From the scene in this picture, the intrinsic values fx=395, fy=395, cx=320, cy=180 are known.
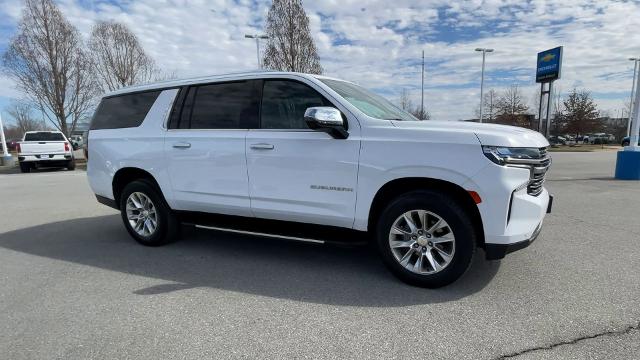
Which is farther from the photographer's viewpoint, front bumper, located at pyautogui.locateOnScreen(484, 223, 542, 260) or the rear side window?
the rear side window

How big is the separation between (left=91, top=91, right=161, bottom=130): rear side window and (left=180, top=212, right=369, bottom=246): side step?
4.58 feet

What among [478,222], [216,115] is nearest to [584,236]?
[478,222]

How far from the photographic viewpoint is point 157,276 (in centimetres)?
394

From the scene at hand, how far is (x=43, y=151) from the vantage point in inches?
637

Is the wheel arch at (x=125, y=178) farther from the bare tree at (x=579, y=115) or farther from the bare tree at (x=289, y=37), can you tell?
the bare tree at (x=579, y=115)

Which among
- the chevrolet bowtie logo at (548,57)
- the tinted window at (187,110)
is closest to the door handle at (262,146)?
the tinted window at (187,110)

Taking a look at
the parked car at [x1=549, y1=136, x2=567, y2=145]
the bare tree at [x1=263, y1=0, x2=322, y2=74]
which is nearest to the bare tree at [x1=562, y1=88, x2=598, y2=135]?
the parked car at [x1=549, y1=136, x2=567, y2=145]

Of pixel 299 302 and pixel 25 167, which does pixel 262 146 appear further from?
pixel 25 167

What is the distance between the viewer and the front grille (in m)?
3.26

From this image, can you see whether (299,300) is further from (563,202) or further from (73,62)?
(73,62)

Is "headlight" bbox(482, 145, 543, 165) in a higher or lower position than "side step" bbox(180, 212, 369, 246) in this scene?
higher

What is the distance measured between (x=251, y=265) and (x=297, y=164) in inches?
49.0

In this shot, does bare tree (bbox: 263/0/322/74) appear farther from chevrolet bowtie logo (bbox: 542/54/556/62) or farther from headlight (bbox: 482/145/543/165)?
chevrolet bowtie logo (bbox: 542/54/556/62)

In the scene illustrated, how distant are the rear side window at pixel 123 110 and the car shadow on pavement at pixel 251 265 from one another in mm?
1552
